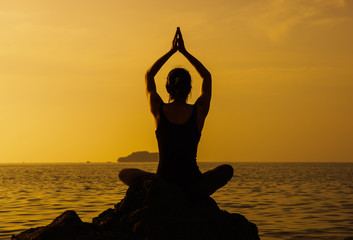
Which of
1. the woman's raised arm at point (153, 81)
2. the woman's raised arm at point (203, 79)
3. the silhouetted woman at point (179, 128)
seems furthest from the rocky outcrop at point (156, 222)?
the woman's raised arm at point (203, 79)

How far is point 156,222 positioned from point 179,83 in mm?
1912

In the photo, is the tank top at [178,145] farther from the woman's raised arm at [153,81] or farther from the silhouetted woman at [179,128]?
the woman's raised arm at [153,81]

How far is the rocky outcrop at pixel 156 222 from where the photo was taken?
6.47m

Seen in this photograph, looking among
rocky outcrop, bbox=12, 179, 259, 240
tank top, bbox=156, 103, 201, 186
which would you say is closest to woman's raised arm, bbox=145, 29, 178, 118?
tank top, bbox=156, 103, 201, 186

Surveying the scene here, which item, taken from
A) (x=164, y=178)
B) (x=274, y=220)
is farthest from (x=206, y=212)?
(x=274, y=220)

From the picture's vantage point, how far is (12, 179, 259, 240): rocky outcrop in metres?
6.47

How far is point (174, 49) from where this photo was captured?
290 inches

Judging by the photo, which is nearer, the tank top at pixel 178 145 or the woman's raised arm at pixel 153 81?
the tank top at pixel 178 145

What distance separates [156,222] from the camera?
21.4 feet

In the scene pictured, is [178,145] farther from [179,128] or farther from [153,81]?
[153,81]

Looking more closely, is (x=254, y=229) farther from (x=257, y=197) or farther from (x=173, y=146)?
(x=257, y=197)

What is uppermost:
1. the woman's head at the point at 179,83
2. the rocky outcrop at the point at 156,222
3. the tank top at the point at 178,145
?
the woman's head at the point at 179,83

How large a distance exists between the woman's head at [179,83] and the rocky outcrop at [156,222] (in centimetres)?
125

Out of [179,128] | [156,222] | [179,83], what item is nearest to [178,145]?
[179,128]
